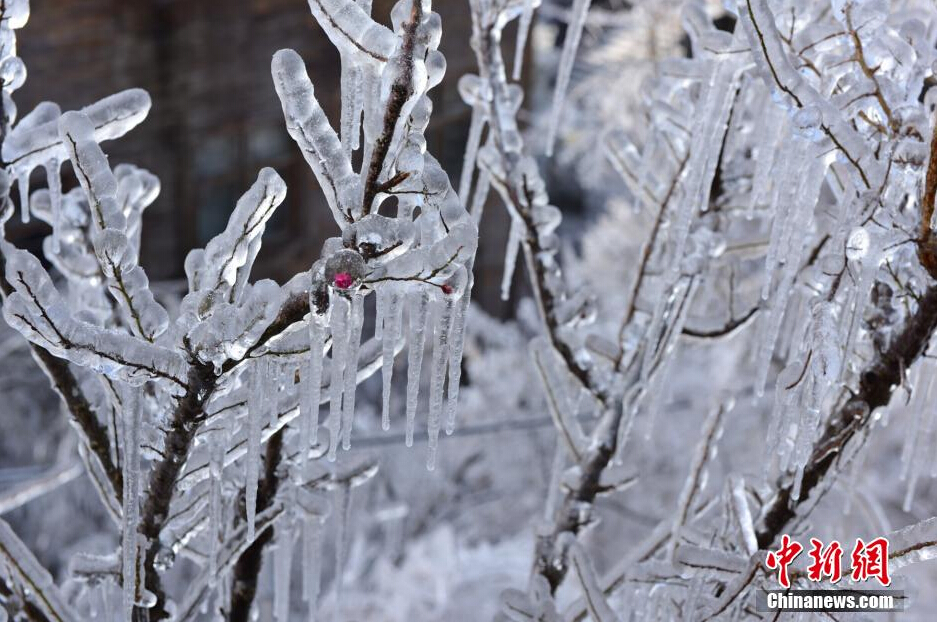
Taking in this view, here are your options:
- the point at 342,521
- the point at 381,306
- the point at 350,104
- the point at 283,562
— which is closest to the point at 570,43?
the point at 350,104

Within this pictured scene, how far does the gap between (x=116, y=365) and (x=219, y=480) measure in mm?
337

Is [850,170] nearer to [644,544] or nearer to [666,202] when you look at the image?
[666,202]

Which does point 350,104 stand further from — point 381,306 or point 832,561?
point 832,561

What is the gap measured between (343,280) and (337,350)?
140mm

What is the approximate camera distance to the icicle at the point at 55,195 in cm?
192

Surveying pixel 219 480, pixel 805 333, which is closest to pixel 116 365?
pixel 219 480

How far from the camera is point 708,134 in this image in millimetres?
1900

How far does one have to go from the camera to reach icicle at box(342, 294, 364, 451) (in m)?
1.36

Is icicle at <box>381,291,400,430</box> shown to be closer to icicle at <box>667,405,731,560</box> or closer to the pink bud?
the pink bud

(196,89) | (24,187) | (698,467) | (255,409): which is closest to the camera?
(255,409)

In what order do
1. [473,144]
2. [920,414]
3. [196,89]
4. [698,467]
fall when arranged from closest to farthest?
[920,414] → [698,467] → [473,144] → [196,89]

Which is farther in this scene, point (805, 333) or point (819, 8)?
point (819, 8)

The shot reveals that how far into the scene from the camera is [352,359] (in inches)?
56.4

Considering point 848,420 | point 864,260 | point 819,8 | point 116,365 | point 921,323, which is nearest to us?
point 116,365
